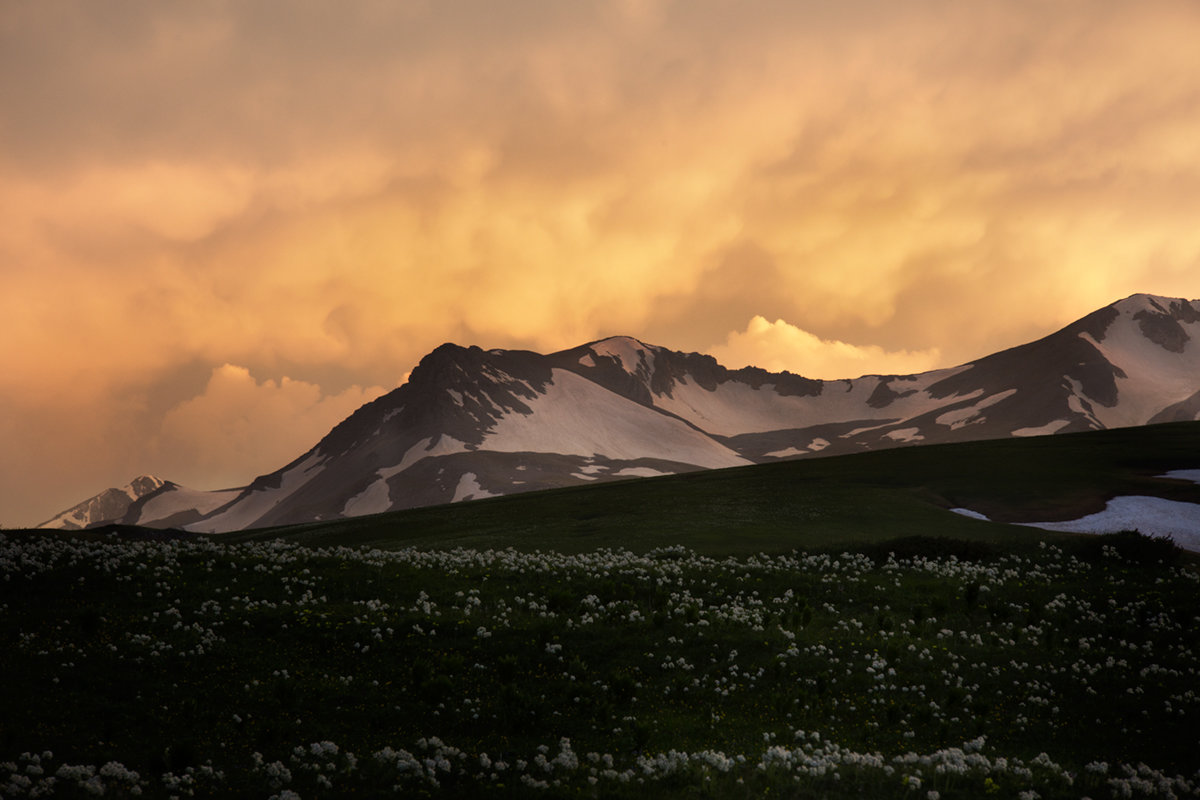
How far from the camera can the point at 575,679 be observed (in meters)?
24.5

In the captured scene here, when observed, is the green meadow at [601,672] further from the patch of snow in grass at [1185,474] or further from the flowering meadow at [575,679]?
the patch of snow in grass at [1185,474]

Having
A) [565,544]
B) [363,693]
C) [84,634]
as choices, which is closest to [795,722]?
→ [363,693]

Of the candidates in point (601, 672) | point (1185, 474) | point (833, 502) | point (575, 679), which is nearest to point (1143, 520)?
point (1185, 474)

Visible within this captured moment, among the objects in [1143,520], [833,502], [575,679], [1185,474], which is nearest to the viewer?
[575,679]

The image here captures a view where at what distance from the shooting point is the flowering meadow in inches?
701

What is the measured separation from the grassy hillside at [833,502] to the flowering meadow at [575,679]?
1725 cm

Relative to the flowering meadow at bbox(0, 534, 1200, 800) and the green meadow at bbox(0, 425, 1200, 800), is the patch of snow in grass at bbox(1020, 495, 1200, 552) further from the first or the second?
the flowering meadow at bbox(0, 534, 1200, 800)

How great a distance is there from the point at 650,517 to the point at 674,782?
177ft

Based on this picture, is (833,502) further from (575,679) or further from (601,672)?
(575,679)

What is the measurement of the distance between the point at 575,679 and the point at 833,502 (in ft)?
171

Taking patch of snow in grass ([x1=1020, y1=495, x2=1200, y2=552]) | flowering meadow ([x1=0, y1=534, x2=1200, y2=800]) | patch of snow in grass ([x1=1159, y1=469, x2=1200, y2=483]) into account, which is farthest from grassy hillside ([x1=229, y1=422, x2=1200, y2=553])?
flowering meadow ([x1=0, y1=534, x2=1200, y2=800])

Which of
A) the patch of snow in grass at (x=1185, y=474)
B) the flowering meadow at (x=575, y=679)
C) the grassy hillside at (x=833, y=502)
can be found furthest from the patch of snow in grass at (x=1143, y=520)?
Answer: the flowering meadow at (x=575, y=679)

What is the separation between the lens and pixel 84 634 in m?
24.4

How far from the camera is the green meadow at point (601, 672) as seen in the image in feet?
58.6
